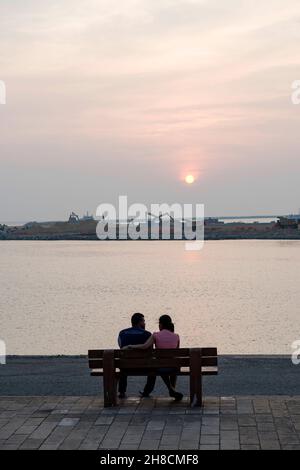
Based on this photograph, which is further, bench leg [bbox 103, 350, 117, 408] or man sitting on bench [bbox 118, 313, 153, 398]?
man sitting on bench [bbox 118, 313, 153, 398]

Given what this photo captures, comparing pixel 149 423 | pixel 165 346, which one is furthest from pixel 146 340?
pixel 149 423

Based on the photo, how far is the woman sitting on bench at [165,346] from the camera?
11.0 m

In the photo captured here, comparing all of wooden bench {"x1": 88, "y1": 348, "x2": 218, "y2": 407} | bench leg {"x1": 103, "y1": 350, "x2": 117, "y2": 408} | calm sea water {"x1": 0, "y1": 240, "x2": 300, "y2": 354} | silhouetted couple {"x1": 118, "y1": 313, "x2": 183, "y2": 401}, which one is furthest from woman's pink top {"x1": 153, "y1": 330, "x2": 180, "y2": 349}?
calm sea water {"x1": 0, "y1": 240, "x2": 300, "y2": 354}

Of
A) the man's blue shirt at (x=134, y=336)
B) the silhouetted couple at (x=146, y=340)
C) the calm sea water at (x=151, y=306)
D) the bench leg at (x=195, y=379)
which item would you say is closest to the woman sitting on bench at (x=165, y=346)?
the silhouetted couple at (x=146, y=340)

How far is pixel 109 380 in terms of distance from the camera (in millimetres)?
10844

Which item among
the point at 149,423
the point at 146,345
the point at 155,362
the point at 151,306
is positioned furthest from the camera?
the point at 151,306

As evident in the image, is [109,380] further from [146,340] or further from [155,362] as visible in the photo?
[146,340]

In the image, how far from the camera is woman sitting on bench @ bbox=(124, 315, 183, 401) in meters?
11.0

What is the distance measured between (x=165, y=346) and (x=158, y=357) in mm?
401

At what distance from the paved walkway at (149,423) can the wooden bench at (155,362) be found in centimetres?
24

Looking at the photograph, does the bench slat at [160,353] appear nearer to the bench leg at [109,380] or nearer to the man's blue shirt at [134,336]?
the bench leg at [109,380]

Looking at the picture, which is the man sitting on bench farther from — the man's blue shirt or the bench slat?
the bench slat

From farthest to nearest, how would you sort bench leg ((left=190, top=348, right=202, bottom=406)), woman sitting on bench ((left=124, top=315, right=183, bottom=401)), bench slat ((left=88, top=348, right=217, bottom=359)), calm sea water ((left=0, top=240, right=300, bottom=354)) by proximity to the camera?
calm sea water ((left=0, top=240, right=300, bottom=354)) → woman sitting on bench ((left=124, top=315, right=183, bottom=401)) → bench slat ((left=88, top=348, right=217, bottom=359)) → bench leg ((left=190, top=348, right=202, bottom=406))

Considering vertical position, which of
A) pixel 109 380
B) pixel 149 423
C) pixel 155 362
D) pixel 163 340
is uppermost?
pixel 163 340
